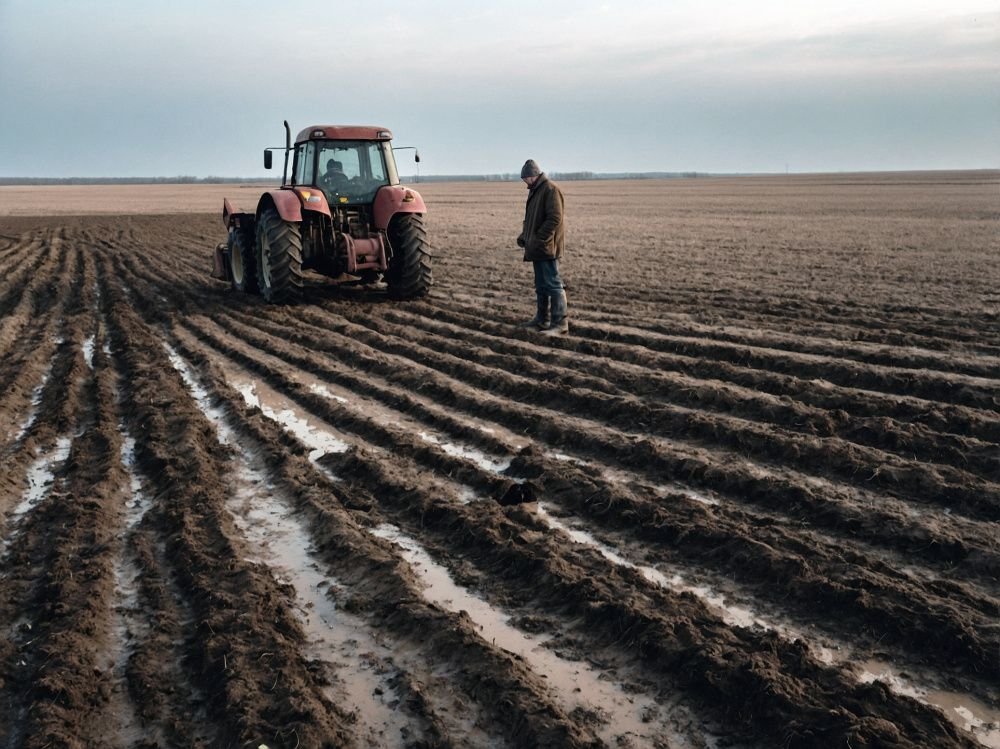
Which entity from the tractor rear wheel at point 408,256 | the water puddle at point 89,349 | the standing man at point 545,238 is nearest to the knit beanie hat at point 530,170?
the standing man at point 545,238

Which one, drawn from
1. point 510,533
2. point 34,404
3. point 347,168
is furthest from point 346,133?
point 510,533

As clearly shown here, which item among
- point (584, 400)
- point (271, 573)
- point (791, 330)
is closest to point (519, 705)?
point (271, 573)

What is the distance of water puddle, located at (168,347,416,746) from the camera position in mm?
2967

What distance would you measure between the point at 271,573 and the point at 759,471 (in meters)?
2.63

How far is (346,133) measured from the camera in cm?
1099

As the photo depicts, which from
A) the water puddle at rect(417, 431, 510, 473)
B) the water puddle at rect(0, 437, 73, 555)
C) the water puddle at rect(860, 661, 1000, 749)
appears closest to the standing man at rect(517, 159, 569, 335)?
the water puddle at rect(417, 431, 510, 473)

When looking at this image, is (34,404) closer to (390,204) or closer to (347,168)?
(390,204)

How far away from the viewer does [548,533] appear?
14.0 feet

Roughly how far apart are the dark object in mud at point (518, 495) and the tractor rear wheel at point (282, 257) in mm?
6632

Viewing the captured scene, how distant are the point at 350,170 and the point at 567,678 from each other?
29.9ft

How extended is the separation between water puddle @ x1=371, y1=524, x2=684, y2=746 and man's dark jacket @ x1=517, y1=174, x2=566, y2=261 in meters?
5.18

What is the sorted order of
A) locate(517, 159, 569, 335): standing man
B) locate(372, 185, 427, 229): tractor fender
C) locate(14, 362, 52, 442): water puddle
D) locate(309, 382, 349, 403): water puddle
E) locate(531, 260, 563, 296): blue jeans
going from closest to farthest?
locate(14, 362, 52, 442): water puddle < locate(309, 382, 349, 403): water puddle < locate(517, 159, 569, 335): standing man < locate(531, 260, 563, 296): blue jeans < locate(372, 185, 427, 229): tractor fender

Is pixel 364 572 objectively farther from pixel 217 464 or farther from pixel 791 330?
pixel 791 330

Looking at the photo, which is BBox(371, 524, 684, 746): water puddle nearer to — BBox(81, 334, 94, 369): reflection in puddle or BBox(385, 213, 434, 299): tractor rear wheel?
BBox(81, 334, 94, 369): reflection in puddle
